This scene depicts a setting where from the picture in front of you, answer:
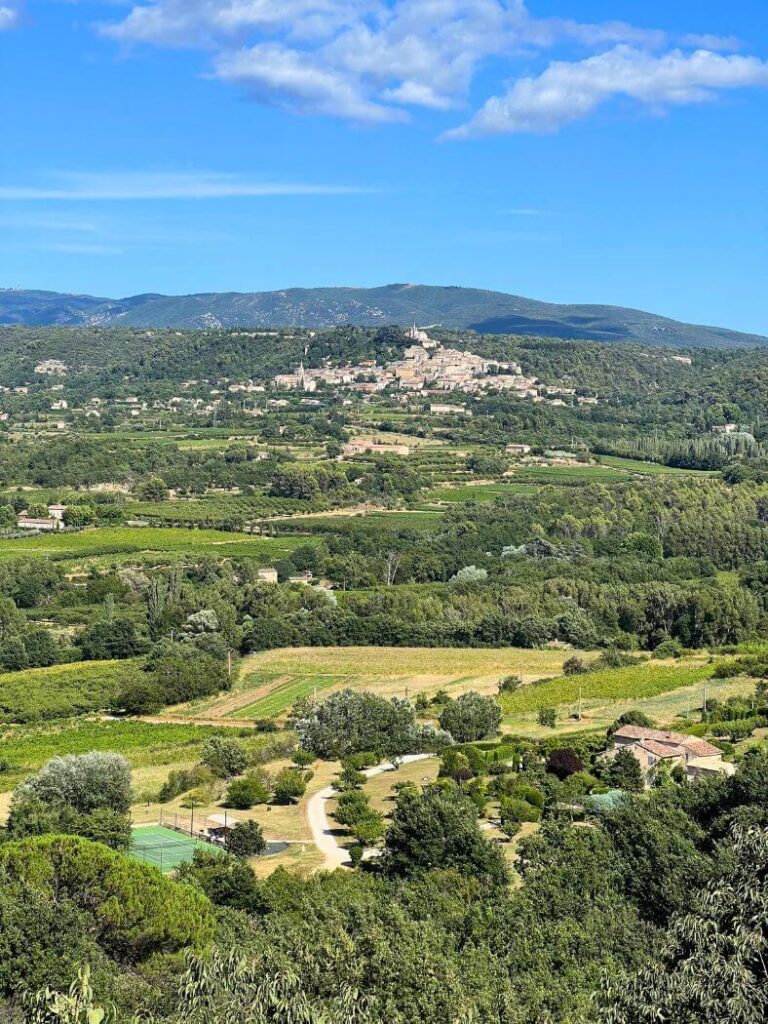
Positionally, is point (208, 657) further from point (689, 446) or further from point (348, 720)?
point (689, 446)

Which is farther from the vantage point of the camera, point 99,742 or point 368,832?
point 99,742

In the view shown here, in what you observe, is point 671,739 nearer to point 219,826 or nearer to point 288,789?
point 288,789

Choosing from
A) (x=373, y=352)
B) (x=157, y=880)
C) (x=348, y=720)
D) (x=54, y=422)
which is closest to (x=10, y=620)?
(x=348, y=720)

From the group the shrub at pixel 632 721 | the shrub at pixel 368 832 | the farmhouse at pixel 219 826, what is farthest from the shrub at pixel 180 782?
the shrub at pixel 632 721

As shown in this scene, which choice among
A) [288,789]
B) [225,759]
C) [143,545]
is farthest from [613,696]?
[143,545]

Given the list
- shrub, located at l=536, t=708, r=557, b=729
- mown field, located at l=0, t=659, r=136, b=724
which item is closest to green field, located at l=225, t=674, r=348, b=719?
mown field, located at l=0, t=659, r=136, b=724
